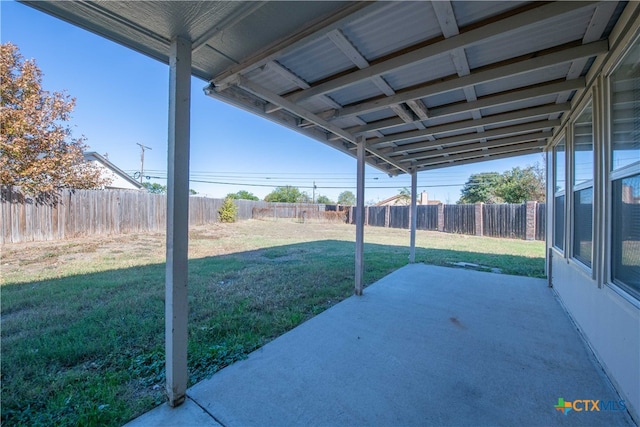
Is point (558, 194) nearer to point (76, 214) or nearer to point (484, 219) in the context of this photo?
point (484, 219)

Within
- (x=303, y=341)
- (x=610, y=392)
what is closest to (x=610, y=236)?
(x=610, y=392)

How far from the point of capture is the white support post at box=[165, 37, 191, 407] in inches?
60.1

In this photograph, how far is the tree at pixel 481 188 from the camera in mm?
20344

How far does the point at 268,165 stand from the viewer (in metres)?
33.2

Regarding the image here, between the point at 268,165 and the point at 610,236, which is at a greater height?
the point at 268,165

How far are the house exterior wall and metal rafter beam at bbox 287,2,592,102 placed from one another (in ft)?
1.67

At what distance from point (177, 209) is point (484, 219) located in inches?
538

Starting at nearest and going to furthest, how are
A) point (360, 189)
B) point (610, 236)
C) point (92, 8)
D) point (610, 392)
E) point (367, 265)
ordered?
point (92, 8), point (610, 392), point (610, 236), point (360, 189), point (367, 265)

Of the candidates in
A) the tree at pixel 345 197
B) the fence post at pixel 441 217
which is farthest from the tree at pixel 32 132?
the tree at pixel 345 197

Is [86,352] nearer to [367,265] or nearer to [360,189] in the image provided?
[360,189]

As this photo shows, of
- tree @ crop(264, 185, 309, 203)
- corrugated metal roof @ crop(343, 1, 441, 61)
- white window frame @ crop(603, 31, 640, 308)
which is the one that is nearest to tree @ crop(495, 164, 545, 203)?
white window frame @ crop(603, 31, 640, 308)

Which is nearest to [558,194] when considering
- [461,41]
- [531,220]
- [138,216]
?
[461,41]

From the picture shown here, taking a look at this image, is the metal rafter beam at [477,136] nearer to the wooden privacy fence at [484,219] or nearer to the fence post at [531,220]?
the fence post at [531,220]

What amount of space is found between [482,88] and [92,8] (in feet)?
9.32
